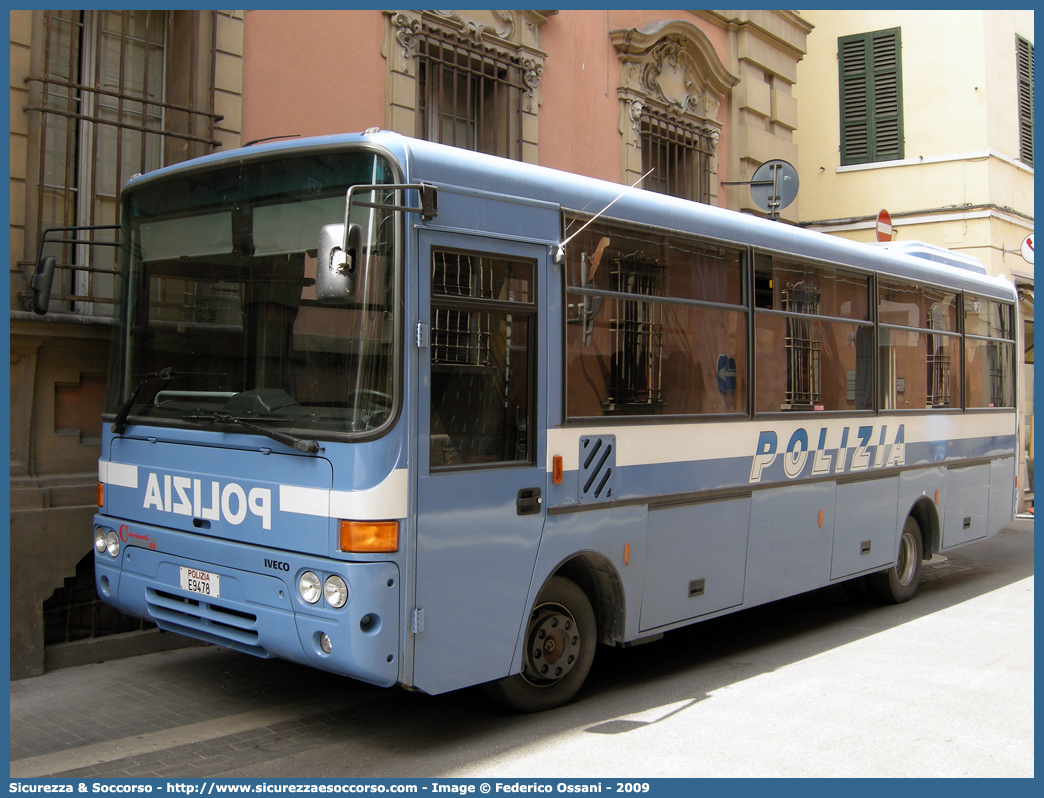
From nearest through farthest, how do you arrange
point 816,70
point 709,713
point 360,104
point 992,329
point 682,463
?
1. point 709,713
2. point 682,463
3. point 360,104
4. point 992,329
5. point 816,70

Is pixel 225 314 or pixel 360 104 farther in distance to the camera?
pixel 360 104

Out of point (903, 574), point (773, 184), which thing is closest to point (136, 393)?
point (903, 574)

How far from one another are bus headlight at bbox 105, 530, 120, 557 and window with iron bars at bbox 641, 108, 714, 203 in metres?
8.71

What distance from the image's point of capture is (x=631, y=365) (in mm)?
6035

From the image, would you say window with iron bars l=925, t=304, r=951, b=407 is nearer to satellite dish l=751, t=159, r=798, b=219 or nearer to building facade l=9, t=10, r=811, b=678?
satellite dish l=751, t=159, r=798, b=219

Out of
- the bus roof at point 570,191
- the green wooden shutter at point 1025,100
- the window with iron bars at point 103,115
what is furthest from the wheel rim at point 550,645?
the green wooden shutter at point 1025,100

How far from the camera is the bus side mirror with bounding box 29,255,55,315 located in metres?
5.87

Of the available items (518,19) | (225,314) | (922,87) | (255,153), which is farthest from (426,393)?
(922,87)

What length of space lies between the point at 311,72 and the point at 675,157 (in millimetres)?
5954

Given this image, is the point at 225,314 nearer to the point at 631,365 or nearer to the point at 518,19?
the point at 631,365

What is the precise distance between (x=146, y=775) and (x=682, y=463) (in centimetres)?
350

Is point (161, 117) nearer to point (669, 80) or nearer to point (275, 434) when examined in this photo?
point (275, 434)

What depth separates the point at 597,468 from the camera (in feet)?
18.9

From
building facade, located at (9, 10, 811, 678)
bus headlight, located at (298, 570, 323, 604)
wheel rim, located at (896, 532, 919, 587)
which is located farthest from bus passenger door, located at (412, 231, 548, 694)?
wheel rim, located at (896, 532, 919, 587)
